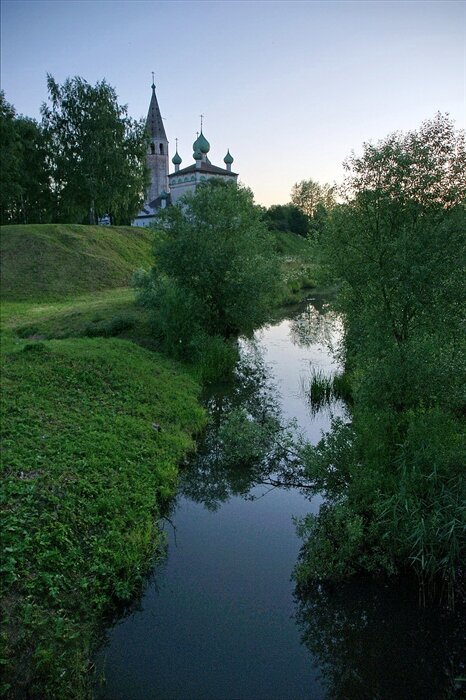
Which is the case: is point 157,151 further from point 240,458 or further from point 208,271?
point 240,458

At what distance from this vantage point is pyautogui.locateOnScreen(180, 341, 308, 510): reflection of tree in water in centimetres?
1298

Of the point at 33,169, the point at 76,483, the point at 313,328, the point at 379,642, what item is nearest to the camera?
the point at 379,642

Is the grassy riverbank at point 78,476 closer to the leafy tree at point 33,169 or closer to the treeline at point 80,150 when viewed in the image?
the treeline at point 80,150

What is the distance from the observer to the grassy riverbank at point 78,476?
7.29 meters

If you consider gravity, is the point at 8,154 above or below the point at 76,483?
above

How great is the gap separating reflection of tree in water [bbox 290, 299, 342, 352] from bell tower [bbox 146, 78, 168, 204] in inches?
2563

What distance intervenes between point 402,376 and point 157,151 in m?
95.8

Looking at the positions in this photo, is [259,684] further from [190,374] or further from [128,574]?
[190,374]

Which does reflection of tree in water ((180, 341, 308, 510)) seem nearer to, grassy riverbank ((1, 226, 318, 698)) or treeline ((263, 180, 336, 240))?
grassy riverbank ((1, 226, 318, 698))

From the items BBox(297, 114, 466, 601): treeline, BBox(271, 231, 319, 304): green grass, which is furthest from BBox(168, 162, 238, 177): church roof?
BBox(297, 114, 466, 601): treeline

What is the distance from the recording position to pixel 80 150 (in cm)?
4816

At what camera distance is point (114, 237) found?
4631cm

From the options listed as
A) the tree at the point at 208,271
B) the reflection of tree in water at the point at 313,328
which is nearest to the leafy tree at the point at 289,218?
the reflection of tree in water at the point at 313,328

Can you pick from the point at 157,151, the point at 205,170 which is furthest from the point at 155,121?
the point at 205,170
